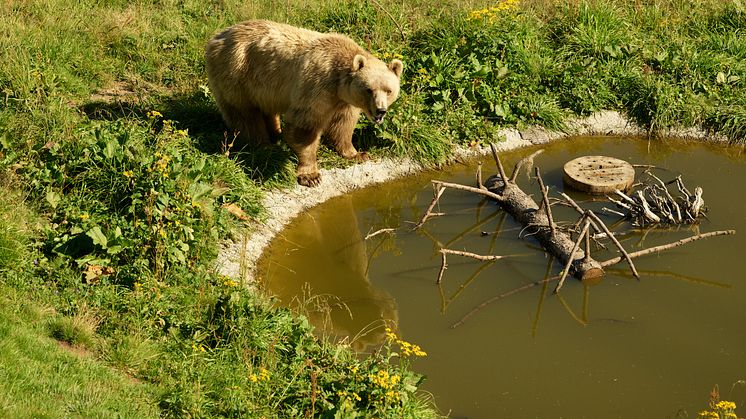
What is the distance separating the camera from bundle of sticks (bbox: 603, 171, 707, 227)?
982cm

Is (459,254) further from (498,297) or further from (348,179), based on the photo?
(348,179)

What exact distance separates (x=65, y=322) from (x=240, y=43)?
4.53m

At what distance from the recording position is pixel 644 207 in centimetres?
971

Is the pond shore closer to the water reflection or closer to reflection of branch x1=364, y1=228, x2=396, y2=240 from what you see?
the water reflection

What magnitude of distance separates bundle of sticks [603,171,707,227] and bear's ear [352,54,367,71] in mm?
2906

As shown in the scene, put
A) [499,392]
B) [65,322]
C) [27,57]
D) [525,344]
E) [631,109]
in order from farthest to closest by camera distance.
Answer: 1. [631,109]
2. [27,57]
3. [525,344]
4. [499,392]
5. [65,322]

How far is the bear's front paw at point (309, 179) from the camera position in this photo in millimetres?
10453

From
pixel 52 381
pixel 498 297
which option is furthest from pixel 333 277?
pixel 52 381

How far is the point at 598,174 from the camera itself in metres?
10.8

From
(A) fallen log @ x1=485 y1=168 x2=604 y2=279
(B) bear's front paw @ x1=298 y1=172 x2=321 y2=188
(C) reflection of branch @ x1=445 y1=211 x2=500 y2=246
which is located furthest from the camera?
(B) bear's front paw @ x1=298 y1=172 x2=321 y2=188

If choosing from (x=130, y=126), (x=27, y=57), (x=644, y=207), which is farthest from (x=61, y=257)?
(x=644, y=207)

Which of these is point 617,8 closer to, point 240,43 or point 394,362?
point 240,43

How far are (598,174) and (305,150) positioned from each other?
11.1 feet

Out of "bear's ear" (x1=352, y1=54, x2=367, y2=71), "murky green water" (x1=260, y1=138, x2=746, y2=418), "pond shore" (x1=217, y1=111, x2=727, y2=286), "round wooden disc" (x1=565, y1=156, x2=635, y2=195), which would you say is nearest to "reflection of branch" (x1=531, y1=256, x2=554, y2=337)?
"murky green water" (x1=260, y1=138, x2=746, y2=418)
